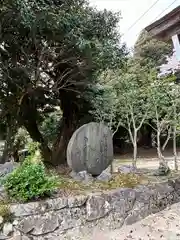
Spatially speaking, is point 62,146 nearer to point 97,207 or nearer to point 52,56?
point 52,56

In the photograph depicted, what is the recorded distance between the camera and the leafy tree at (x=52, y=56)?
273 inches

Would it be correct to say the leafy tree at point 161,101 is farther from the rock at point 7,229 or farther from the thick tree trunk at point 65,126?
the thick tree trunk at point 65,126

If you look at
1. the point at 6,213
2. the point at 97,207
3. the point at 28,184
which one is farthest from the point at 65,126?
the point at 6,213

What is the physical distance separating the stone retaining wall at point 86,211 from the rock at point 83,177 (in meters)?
0.92

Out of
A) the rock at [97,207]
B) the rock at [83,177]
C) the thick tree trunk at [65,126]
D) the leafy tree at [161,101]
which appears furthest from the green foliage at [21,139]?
the rock at [97,207]

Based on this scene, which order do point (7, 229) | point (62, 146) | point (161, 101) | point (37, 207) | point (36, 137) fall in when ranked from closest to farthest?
point (7, 229) < point (37, 207) < point (161, 101) < point (62, 146) < point (36, 137)

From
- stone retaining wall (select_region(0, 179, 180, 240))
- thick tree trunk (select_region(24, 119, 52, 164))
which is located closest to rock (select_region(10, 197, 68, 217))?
stone retaining wall (select_region(0, 179, 180, 240))

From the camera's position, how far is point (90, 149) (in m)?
6.50

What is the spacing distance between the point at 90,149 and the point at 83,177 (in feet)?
2.34

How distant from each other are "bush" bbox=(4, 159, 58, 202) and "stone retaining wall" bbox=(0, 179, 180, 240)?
15 centimetres

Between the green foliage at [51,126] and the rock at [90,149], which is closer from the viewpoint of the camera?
the rock at [90,149]

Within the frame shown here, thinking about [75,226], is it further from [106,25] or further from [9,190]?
[106,25]

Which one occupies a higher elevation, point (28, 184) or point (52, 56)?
point (52, 56)

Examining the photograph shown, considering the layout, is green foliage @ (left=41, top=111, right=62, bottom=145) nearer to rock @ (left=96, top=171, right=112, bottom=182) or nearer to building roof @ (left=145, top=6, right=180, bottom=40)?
rock @ (left=96, top=171, right=112, bottom=182)
